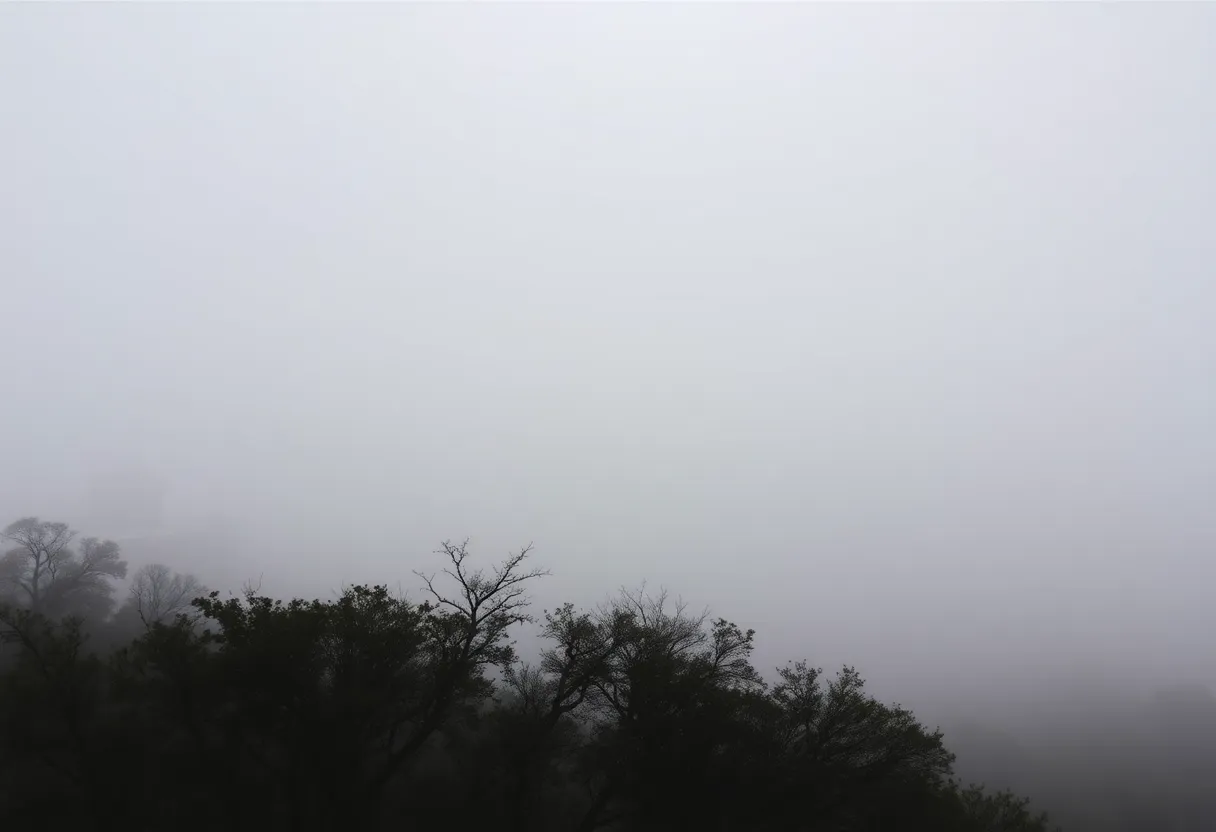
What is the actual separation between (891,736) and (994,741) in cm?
17295

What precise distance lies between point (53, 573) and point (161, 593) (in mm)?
10822

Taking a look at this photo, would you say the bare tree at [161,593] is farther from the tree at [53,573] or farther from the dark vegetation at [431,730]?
the dark vegetation at [431,730]

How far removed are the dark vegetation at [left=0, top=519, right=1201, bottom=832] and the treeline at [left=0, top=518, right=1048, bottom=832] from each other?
0.10 meters

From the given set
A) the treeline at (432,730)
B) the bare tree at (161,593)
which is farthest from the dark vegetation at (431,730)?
the bare tree at (161,593)

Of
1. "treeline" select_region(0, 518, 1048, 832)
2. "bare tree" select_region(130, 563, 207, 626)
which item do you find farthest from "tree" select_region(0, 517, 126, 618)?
"treeline" select_region(0, 518, 1048, 832)

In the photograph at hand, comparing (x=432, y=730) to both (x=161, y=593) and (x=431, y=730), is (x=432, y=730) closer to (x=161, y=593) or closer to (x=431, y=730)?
(x=431, y=730)

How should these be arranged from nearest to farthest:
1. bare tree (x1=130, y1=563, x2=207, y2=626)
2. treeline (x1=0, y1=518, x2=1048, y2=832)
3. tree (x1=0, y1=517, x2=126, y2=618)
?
treeline (x1=0, y1=518, x2=1048, y2=832) → tree (x1=0, y1=517, x2=126, y2=618) → bare tree (x1=130, y1=563, x2=207, y2=626)

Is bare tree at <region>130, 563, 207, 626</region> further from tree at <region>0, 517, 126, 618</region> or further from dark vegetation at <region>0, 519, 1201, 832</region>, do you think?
dark vegetation at <region>0, 519, 1201, 832</region>

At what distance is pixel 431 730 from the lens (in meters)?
27.5

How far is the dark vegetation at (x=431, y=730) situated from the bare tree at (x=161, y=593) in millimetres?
42465

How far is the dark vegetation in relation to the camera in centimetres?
2517

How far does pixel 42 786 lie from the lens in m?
26.5

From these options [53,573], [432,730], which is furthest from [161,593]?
[432,730]

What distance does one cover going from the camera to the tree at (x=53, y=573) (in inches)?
2518
